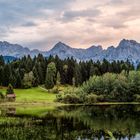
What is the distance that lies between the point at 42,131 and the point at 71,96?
85.5 m

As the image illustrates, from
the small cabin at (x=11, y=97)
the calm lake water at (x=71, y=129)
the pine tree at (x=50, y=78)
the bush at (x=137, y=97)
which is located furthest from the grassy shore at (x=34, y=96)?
the calm lake water at (x=71, y=129)

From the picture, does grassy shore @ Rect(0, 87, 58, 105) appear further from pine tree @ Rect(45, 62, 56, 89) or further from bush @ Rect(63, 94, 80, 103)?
bush @ Rect(63, 94, 80, 103)

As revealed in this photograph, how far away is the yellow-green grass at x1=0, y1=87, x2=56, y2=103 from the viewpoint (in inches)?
6161

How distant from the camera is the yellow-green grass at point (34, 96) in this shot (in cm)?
15650

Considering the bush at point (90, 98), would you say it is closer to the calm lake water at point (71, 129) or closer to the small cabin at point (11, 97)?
the small cabin at point (11, 97)

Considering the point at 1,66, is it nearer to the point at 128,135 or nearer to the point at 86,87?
the point at 86,87

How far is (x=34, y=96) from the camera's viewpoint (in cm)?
16662

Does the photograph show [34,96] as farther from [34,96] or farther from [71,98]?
[71,98]

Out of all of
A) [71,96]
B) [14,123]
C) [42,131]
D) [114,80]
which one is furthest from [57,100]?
[42,131]

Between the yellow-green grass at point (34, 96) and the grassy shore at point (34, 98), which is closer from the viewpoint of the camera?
the grassy shore at point (34, 98)

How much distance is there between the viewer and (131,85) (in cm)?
17162

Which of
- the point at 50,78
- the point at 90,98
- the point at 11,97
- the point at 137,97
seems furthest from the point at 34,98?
the point at 137,97

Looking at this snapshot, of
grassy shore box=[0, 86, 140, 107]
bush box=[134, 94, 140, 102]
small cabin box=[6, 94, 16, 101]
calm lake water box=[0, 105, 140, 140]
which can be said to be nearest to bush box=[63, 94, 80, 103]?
grassy shore box=[0, 86, 140, 107]

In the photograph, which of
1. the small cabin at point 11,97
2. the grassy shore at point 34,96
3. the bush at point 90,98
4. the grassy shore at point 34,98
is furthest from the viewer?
the bush at point 90,98
